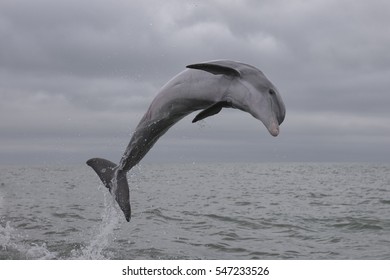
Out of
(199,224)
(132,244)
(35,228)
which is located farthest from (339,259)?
(35,228)

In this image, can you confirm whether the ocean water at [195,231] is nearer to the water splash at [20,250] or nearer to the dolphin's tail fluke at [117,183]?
the water splash at [20,250]

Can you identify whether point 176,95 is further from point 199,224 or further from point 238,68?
point 199,224

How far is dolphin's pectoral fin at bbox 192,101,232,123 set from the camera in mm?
6898

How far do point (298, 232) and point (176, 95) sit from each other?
33.1ft

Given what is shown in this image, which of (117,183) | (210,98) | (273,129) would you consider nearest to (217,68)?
(210,98)

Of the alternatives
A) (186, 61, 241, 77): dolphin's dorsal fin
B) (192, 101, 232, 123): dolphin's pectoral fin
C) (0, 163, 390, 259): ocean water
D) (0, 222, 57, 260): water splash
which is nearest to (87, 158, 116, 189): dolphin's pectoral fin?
(0, 163, 390, 259): ocean water

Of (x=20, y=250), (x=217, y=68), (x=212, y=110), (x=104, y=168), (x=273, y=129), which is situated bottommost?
(x=20, y=250)

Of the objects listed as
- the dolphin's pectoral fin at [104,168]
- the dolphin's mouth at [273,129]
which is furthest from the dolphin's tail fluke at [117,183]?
the dolphin's mouth at [273,129]

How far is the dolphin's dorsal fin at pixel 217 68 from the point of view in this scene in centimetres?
643

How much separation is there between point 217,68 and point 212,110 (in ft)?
2.30

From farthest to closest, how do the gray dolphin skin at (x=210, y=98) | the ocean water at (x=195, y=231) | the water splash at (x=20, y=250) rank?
the ocean water at (x=195, y=231) → the water splash at (x=20, y=250) → the gray dolphin skin at (x=210, y=98)

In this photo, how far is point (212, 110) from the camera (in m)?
7.02

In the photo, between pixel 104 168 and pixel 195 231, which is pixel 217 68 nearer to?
pixel 104 168

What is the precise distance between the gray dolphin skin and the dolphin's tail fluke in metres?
0.98
